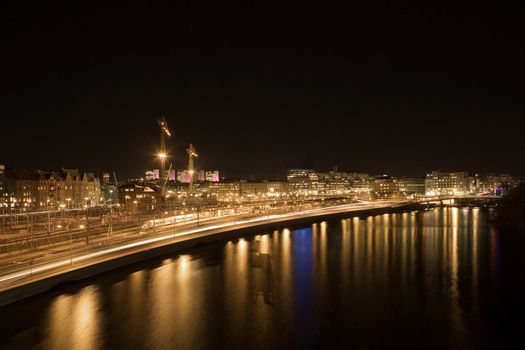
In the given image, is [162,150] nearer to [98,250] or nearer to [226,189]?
[98,250]

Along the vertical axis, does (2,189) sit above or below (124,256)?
above

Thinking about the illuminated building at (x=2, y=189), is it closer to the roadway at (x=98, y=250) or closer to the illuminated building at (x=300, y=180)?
the roadway at (x=98, y=250)

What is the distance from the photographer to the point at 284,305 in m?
9.45

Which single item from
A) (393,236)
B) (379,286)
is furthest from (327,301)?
(393,236)

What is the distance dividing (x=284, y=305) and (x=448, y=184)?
279ft

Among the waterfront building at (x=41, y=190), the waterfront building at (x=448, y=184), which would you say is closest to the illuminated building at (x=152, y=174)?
the waterfront building at (x=41, y=190)

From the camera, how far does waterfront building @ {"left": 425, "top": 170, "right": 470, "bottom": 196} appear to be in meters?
81.1

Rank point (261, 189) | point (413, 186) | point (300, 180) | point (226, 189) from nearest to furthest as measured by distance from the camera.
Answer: point (226, 189) → point (261, 189) → point (300, 180) → point (413, 186)

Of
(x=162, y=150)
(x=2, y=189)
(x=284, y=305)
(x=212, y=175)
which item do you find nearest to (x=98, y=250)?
(x=284, y=305)

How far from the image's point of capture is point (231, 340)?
7305 millimetres

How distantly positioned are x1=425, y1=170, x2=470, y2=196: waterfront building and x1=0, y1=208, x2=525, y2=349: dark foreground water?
7215 centimetres

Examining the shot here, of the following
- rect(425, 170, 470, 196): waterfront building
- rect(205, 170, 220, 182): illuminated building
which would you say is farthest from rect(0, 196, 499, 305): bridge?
rect(425, 170, 470, 196): waterfront building

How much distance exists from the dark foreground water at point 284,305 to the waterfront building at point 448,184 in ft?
237

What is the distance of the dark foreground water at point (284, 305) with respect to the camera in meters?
7.36
